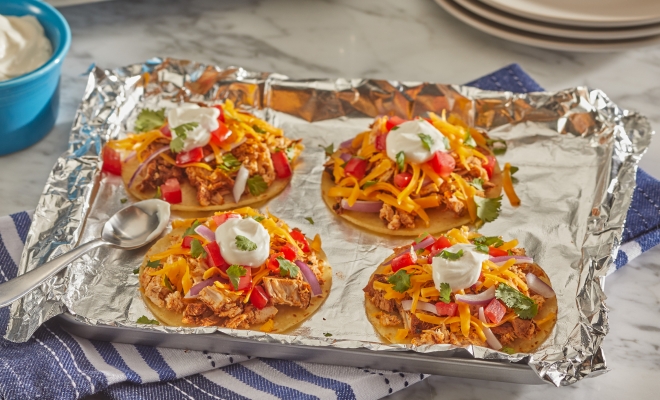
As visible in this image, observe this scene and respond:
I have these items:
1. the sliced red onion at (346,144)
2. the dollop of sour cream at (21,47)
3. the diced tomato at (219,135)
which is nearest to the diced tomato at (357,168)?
the sliced red onion at (346,144)

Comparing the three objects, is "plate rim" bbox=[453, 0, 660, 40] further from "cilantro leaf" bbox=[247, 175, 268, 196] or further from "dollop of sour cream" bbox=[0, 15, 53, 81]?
"dollop of sour cream" bbox=[0, 15, 53, 81]

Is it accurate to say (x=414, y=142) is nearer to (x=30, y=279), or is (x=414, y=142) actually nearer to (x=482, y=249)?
(x=482, y=249)

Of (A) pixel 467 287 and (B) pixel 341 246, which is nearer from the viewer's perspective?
(A) pixel 467 287

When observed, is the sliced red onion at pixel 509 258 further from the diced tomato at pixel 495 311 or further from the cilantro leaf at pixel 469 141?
the cilantro leaf at pixel 469 141

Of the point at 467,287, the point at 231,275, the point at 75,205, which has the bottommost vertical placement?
the point at 75,205

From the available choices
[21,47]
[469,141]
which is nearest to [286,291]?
[469,141]

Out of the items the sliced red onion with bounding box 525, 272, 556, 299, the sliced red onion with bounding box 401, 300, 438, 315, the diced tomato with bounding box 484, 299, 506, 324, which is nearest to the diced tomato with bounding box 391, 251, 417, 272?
the sliced red onion with bounding box 401, 300, 438, 315

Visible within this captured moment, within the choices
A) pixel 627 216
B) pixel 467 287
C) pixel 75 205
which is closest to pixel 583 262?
pixel 627 216

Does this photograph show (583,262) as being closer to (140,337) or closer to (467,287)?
(467,287)
